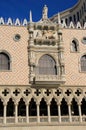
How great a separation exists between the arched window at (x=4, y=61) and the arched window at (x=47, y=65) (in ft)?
8.33

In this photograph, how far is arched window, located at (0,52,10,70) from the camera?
22.5 meters

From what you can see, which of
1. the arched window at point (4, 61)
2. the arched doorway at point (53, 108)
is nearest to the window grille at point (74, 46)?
the arched doorway at point (53, 108)

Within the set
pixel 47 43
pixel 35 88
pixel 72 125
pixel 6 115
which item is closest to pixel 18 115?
pixel 6 115

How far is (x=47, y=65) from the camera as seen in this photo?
76.5 ft

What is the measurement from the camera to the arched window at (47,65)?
2311 cm

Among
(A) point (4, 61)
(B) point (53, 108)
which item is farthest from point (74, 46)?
(A) point (4, 61)

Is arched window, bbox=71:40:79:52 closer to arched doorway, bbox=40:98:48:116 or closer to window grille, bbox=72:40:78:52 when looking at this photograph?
window grille, bbox=72:40:78:52

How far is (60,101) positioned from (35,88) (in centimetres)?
215

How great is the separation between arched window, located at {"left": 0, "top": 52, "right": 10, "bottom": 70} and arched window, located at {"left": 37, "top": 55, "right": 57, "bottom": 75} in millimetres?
2537

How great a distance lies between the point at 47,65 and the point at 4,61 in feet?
11.3

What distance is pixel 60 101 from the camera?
2208cm

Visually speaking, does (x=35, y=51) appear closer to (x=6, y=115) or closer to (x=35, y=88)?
(x=35, y=88)

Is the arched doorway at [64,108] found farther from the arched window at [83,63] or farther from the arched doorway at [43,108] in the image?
the arched window at [83,63]

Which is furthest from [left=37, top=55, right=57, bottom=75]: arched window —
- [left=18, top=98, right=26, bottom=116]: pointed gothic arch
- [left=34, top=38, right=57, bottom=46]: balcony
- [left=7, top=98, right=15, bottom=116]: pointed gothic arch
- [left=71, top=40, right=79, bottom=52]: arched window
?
[left=7, top=98, right=15, bottom=116]: pointed gothic arch
